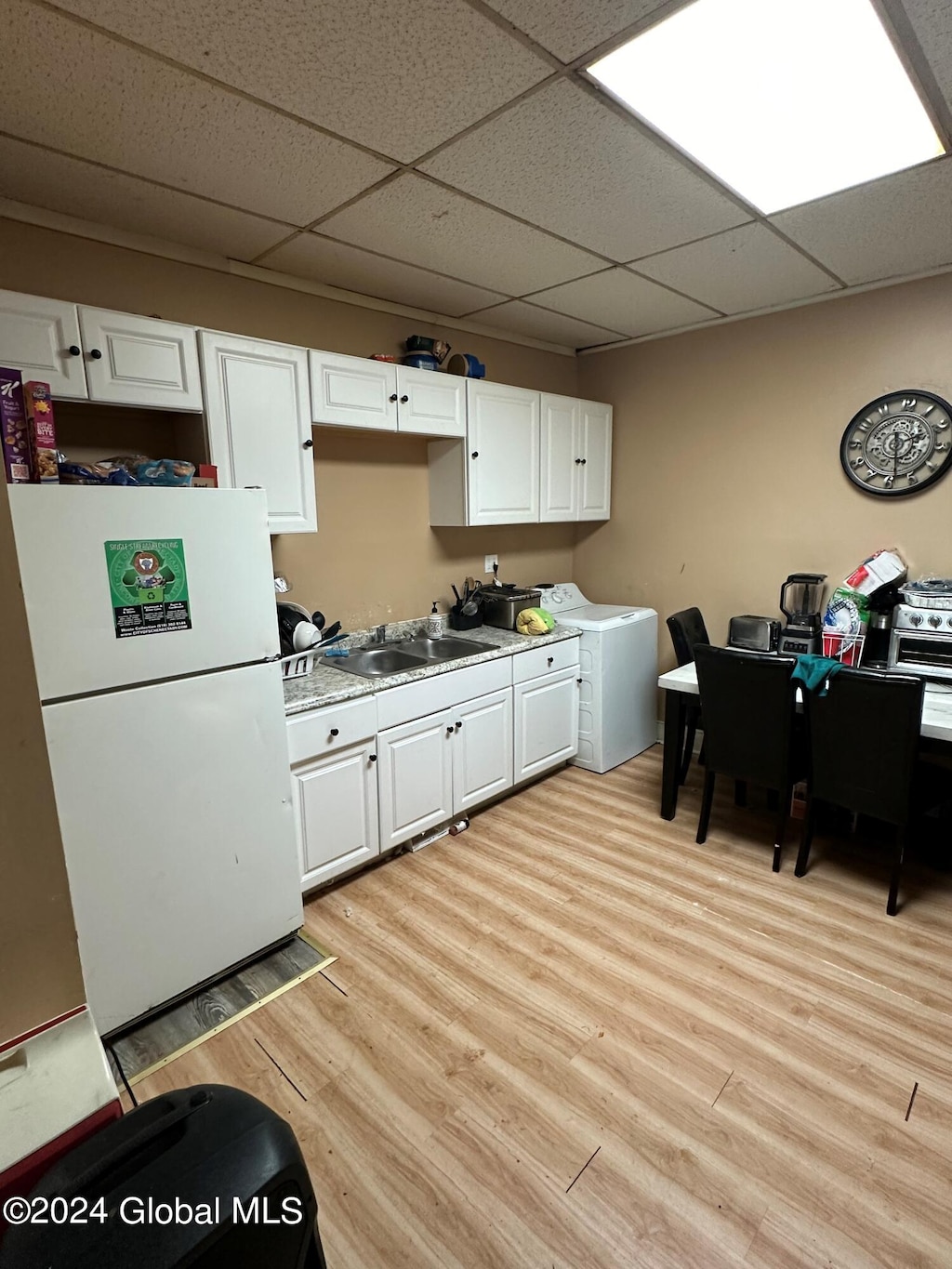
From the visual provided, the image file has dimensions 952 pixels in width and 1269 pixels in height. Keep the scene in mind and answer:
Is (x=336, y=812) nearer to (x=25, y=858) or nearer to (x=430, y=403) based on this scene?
(x=25, y=858)

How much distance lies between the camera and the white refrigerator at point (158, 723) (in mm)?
1680

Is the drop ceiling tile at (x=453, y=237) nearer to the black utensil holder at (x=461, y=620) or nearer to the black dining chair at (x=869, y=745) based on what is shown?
the black utensil holder at (x=461, y=620)

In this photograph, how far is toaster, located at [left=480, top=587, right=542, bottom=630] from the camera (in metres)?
3.55

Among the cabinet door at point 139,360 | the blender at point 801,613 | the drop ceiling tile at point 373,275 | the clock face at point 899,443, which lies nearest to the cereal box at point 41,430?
the cabinet door at point 139,360

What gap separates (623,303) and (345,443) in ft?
5.18

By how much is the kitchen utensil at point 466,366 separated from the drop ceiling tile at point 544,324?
0.98 ft

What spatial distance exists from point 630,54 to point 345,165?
2.77 ft

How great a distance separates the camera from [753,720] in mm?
2701

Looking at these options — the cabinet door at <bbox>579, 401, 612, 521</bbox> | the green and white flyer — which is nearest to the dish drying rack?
the green and white flyer

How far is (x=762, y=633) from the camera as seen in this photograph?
10.7 feet

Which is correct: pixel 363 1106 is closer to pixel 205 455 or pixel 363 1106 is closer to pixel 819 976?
pixel 819 976

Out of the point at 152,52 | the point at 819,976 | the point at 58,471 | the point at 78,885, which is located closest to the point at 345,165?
the point at 152,52

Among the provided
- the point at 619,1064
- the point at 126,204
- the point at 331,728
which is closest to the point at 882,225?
the point at 126,204

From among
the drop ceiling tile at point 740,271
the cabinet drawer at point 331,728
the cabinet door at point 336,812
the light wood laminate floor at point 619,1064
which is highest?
the drop ceiling tile at point 740,271
